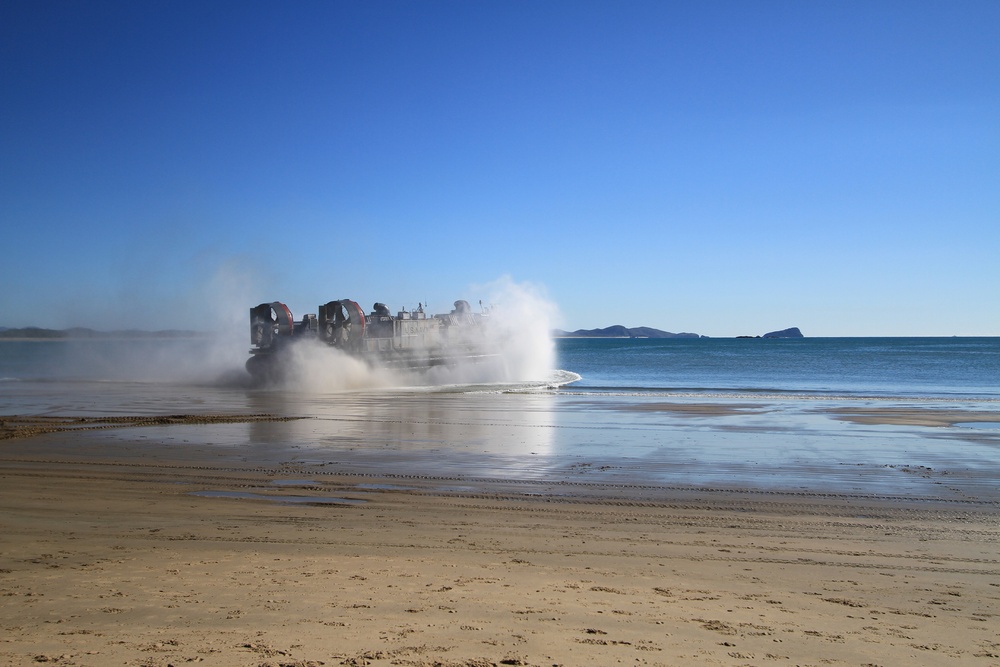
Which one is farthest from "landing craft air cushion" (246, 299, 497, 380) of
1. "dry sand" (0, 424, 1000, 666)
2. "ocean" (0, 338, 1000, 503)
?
"dry sand" (0, 424, 1000, 666)

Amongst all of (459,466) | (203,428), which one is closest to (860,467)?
(459,466)

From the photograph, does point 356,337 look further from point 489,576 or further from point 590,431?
point 489,576

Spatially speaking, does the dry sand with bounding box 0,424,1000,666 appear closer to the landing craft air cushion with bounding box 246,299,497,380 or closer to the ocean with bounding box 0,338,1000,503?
the ocean with bounding box 0,338,1000,503

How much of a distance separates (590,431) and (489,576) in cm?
966

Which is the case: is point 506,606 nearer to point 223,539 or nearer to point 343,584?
point 343,584

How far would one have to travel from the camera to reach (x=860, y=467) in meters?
10.4

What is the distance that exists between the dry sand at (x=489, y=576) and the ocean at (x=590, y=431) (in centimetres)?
129

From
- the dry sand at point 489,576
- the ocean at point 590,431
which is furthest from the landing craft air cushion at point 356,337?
the dry sand at point 489,576

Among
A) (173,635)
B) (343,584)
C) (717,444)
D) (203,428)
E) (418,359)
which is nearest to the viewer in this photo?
(173,635)

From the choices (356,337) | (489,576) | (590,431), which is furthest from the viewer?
(356,337)

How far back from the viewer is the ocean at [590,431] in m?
9.83

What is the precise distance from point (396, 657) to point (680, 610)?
68.7 inches

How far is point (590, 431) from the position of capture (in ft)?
48.1

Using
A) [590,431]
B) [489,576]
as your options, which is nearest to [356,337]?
[590,431]
